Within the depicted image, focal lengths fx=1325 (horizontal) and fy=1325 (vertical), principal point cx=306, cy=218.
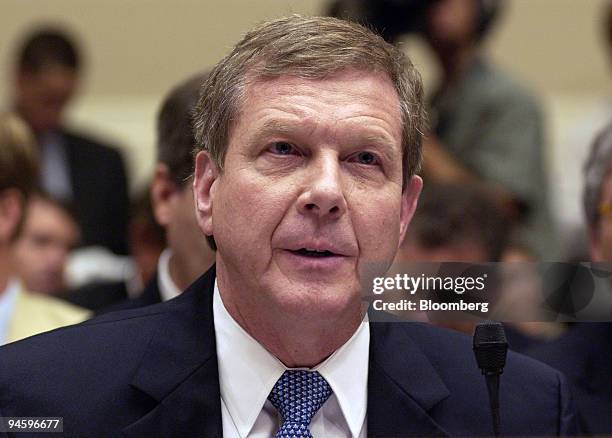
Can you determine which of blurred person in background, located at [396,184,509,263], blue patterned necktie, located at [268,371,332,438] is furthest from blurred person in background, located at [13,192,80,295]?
blue patterned necktie, located at [268,371,332,438]

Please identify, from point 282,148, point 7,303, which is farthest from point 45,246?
point 282,148

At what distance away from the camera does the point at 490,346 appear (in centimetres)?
226

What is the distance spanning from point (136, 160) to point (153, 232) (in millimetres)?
2718

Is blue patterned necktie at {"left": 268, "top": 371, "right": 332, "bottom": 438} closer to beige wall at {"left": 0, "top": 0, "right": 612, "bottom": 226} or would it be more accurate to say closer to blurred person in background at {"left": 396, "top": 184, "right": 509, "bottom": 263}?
blurred person in background at {"left": 396, "top": 184, "right": 509, "bottom": 263}

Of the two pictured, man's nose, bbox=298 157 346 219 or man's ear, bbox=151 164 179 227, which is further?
man's ear, bbox=151 164 179 227

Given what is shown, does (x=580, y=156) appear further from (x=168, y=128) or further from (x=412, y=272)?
(x=412, y=272)

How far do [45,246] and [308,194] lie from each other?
3008mm

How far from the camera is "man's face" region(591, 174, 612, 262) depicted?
9.70 ft

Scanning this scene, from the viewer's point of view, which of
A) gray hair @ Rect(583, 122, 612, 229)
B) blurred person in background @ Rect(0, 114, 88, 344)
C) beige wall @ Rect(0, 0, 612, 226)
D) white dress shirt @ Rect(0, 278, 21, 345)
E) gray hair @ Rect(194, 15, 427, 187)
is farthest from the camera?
beige wall @ Rect(0, 0, 612, 226)

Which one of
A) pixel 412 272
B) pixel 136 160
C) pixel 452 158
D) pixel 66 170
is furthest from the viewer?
pixel 136 160

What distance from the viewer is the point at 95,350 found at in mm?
2445

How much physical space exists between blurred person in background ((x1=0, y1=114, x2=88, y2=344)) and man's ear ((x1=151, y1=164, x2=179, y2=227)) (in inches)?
16.3

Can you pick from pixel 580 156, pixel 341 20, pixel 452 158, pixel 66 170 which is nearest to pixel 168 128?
pixel 341 20


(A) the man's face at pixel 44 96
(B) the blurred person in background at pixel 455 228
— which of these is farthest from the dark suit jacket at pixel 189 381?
(A) the man's face at pixel 44 96
